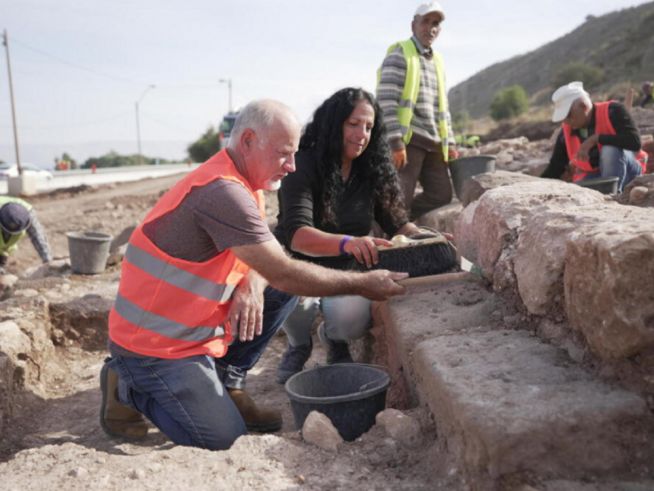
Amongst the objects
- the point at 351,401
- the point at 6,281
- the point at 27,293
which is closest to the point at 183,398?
the point at 351,401

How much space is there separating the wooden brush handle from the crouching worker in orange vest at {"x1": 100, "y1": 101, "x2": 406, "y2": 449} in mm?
290

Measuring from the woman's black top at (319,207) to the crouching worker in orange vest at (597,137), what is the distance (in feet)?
7.11

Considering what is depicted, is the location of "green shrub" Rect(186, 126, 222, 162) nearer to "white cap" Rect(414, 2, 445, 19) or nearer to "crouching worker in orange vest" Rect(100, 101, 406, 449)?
"white cap" Rect(414, 2, 445, 19)

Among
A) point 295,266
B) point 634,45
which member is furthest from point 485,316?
point 634,45

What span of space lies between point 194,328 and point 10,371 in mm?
1313

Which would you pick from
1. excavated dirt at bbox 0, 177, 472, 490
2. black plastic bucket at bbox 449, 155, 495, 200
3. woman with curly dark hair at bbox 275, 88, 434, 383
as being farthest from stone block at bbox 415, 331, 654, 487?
black plastic bucket at bbox 449, 155, 495, 200

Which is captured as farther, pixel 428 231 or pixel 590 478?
pixel 428 231

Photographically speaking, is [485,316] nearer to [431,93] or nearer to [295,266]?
[295,266]

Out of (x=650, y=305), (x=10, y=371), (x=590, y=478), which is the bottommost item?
(x=10, y=371)

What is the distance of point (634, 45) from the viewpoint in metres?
33.7

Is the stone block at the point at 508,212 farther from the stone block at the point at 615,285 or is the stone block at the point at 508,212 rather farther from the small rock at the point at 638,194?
the stone block at the point at 615,285

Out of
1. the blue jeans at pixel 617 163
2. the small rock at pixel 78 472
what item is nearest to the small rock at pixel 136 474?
the small rock at pixel 78 472

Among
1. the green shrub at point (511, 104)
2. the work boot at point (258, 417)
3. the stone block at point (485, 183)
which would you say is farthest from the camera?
the green shrub at point (511, 104)

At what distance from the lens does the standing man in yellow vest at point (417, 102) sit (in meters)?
4.88
